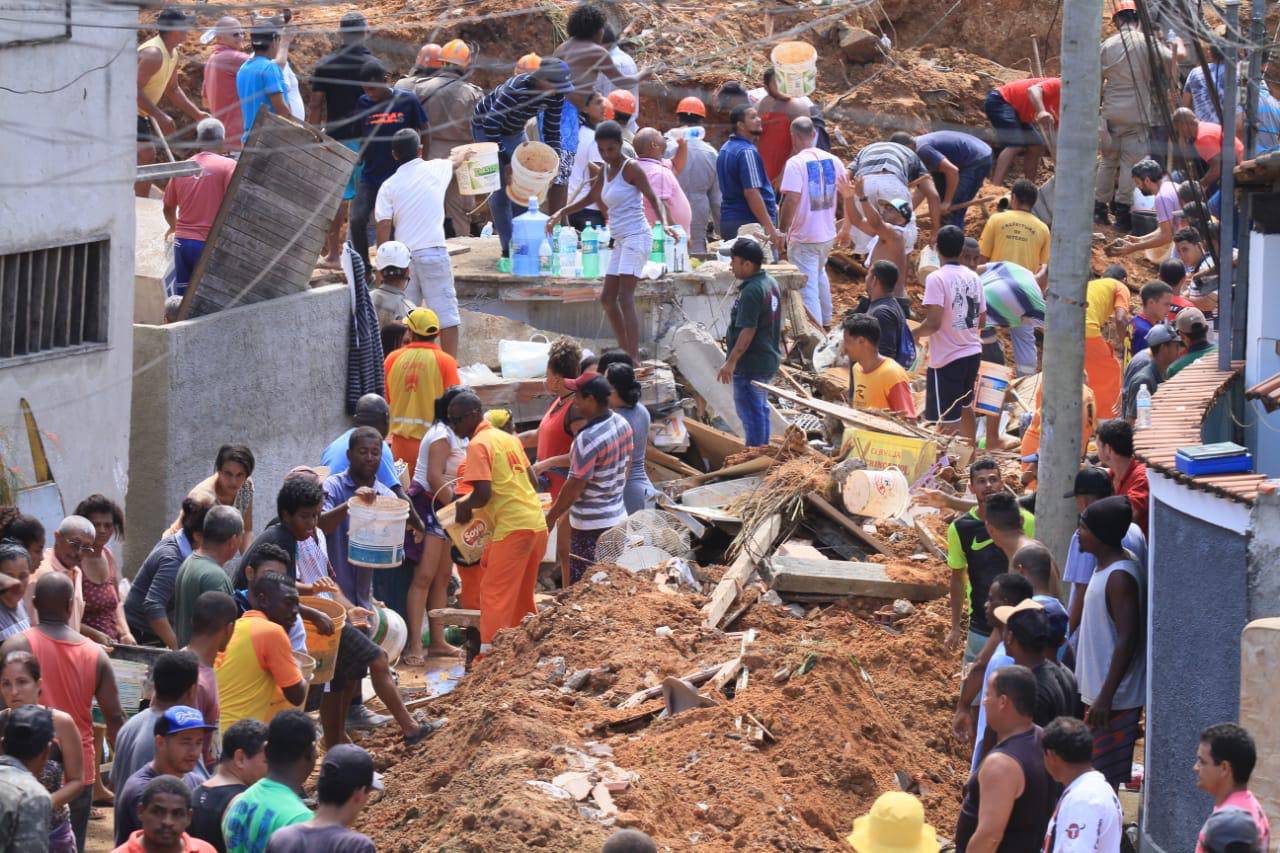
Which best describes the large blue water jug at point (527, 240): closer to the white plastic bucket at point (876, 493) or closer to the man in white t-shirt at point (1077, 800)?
the white plastic bucket at point (876, 493)

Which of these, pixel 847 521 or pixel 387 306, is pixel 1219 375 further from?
pixel 387 306

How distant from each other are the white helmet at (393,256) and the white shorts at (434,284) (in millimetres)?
786

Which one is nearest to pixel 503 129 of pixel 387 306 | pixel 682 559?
pixel 387 306

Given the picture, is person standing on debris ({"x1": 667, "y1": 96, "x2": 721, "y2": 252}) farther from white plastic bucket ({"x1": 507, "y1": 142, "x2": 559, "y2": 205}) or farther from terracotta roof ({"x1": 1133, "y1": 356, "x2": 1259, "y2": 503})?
terracotta roof ({"x1": 1133, "y1": 356, "x2": 1259, "y2": 503})

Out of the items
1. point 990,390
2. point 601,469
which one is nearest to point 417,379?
point 601,469

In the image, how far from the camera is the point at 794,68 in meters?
18.0

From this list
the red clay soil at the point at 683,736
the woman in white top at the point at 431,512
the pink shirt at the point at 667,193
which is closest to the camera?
the red clay soil at the point at 683,736

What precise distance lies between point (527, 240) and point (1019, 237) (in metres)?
4.42

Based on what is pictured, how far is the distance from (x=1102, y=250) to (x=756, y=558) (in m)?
11.6

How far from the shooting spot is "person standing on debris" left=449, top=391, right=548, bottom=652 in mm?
9664

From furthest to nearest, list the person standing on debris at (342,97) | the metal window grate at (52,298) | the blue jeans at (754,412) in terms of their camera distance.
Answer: the person standing on debris at (342,97), the blue jeans at (754,412), the metal window grate at (52,298)

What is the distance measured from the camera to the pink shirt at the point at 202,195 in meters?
12.8

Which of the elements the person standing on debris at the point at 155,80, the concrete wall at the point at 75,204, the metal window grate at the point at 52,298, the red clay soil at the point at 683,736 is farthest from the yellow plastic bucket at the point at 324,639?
the person standing on debris at the point at 155,80

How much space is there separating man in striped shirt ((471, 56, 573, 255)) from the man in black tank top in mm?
9592
